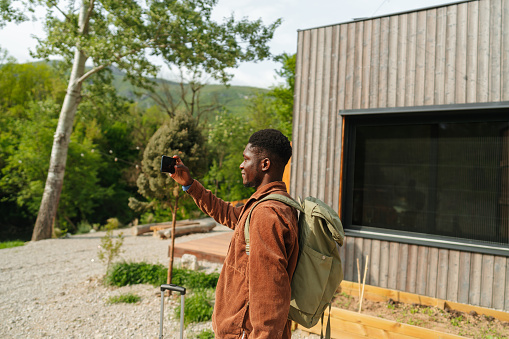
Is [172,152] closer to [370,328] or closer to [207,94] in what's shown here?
[370,328]

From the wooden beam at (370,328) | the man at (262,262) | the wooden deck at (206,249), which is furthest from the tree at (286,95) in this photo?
the man at (262,262)

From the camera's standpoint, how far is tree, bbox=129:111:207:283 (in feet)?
15.3

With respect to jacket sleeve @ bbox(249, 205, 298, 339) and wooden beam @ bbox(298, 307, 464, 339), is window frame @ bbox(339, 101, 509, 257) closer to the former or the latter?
wooden beam @ bbox(298, 307, 464, 339)

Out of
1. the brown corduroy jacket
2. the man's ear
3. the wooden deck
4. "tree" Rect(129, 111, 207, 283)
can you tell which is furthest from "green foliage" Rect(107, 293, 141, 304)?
the man's ear

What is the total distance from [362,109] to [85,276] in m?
5.32

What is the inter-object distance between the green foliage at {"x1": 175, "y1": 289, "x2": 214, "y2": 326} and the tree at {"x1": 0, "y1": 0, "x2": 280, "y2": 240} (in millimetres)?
8163

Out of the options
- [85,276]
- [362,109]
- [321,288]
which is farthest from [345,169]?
[85,276]

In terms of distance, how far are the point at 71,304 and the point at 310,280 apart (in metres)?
4.20

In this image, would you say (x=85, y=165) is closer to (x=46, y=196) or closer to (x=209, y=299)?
(x=46, y=196)

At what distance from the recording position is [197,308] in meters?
4.02

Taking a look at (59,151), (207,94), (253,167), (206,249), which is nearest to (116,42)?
(59,151)

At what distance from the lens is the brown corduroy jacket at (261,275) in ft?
4.37

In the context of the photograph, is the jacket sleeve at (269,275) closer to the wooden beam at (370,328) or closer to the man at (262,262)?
the man at (262,262)

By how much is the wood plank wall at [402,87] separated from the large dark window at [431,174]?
0.81 ft
